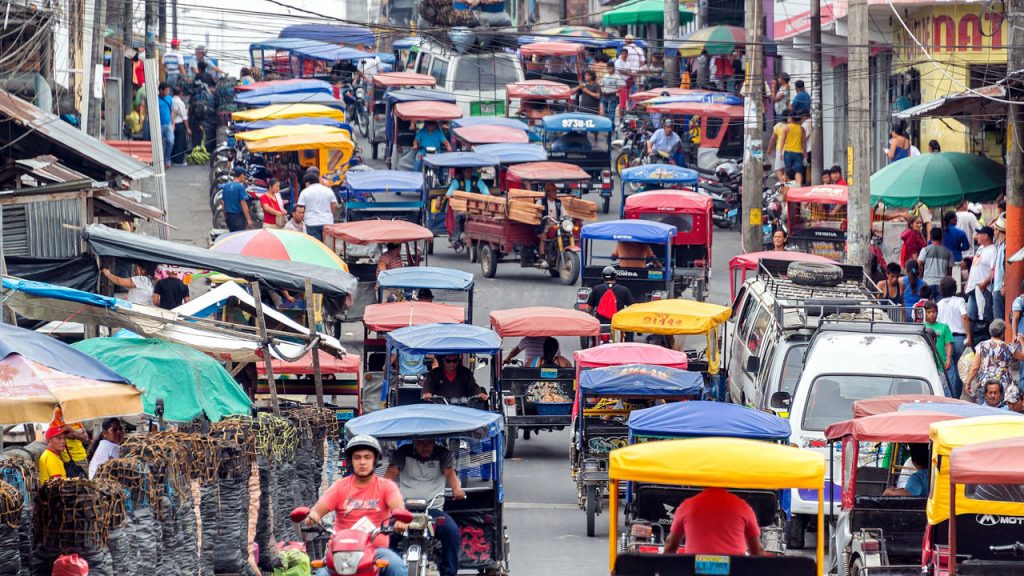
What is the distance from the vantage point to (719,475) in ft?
36.5

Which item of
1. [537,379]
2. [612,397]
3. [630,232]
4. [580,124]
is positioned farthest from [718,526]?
[580,124]

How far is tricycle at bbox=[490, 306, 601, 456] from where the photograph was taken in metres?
19.9

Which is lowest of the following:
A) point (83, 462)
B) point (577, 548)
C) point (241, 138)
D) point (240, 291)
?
point (577, 548)

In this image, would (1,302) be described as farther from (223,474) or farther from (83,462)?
(223,474)

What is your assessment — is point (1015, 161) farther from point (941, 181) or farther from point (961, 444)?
point (961, 444)

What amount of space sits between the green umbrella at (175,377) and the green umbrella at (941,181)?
11.9 meters

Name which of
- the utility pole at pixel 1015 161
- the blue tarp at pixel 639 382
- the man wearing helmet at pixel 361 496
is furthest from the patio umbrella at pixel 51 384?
the utility pole at pixel 1015 161

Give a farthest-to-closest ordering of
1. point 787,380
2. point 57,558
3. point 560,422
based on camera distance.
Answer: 1. point 560,422
2. point 787,380
3. point 57,558

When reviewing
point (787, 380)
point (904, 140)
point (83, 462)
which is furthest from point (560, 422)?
point (904, 140)

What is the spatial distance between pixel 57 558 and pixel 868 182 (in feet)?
57.7

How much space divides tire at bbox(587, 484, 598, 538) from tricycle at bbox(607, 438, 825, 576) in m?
4.79

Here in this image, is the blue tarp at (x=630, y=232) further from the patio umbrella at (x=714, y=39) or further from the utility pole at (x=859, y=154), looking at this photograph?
the patio umbrella at (x=714, y=39)

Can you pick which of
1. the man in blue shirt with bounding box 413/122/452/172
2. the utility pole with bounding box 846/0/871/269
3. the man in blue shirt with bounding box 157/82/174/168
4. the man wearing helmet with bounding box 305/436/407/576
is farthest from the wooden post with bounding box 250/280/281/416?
the man in blue shirt with bounding box 157/82/174/168

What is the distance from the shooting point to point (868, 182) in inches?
984
